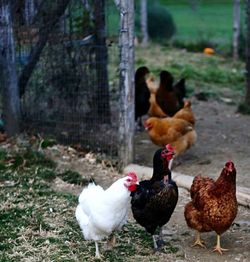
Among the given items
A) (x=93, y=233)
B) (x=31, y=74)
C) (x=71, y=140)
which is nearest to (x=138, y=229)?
(x=93, y=233)

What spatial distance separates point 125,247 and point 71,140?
3.29 m

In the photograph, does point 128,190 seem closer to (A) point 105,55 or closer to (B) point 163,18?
(A) point 105,55

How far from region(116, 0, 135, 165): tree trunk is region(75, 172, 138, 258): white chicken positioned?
8.33 ft

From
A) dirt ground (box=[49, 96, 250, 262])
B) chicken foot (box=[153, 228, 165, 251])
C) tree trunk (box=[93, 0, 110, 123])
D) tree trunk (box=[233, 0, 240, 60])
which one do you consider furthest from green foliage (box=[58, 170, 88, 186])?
tree trunk (box=[233, 0, 240, 60])

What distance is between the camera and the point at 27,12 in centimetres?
838

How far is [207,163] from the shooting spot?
25.8 ft

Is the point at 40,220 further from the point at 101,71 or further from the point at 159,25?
the point at 159,25

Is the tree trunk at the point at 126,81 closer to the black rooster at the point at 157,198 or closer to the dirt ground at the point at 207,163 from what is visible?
the dirt ground at the point at 207,163

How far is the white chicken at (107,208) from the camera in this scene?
506cm

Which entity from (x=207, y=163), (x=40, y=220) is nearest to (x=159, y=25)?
(x=207, y=163)

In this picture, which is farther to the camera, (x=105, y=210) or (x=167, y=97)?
(x=167, y=97)

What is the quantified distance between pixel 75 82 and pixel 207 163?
80.6 inches

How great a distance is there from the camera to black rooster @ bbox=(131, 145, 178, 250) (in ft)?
17.4

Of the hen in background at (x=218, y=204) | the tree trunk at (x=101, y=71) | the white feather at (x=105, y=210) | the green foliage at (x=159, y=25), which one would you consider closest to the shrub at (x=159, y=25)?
the green foliage at (x=159, y=25)
